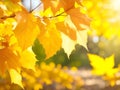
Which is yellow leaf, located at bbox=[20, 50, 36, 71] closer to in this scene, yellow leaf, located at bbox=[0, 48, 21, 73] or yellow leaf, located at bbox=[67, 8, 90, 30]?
yellow leaf, located at bbox=[0, 48, 21, 73]

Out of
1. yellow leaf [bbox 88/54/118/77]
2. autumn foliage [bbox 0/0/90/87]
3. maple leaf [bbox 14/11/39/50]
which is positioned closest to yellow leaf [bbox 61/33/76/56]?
autumn foliage [bbox 0/0/90/87]

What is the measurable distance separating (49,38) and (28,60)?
158 millimetres

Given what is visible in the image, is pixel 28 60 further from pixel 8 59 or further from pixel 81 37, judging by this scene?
pixel 81 37

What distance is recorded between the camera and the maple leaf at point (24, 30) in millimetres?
1045

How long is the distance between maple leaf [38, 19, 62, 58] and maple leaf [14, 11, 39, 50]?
1.7 inches

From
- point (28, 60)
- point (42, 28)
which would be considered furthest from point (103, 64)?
point (42, 28)

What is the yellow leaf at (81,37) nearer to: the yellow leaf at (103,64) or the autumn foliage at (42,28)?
the autumn foliage at (42,28)

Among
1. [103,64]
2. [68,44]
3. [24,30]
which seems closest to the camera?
[24,30]

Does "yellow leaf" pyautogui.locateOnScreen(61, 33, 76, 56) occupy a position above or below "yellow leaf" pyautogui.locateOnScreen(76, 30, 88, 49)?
below

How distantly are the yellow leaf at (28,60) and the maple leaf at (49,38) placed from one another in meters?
0.13

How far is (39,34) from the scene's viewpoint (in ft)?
3.66

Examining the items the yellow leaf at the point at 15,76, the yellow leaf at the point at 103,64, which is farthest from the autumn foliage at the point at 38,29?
the yellow leaf at the point at 103,64

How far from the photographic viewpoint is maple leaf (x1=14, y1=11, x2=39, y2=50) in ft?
3.43

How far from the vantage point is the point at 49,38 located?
3.73 ft
